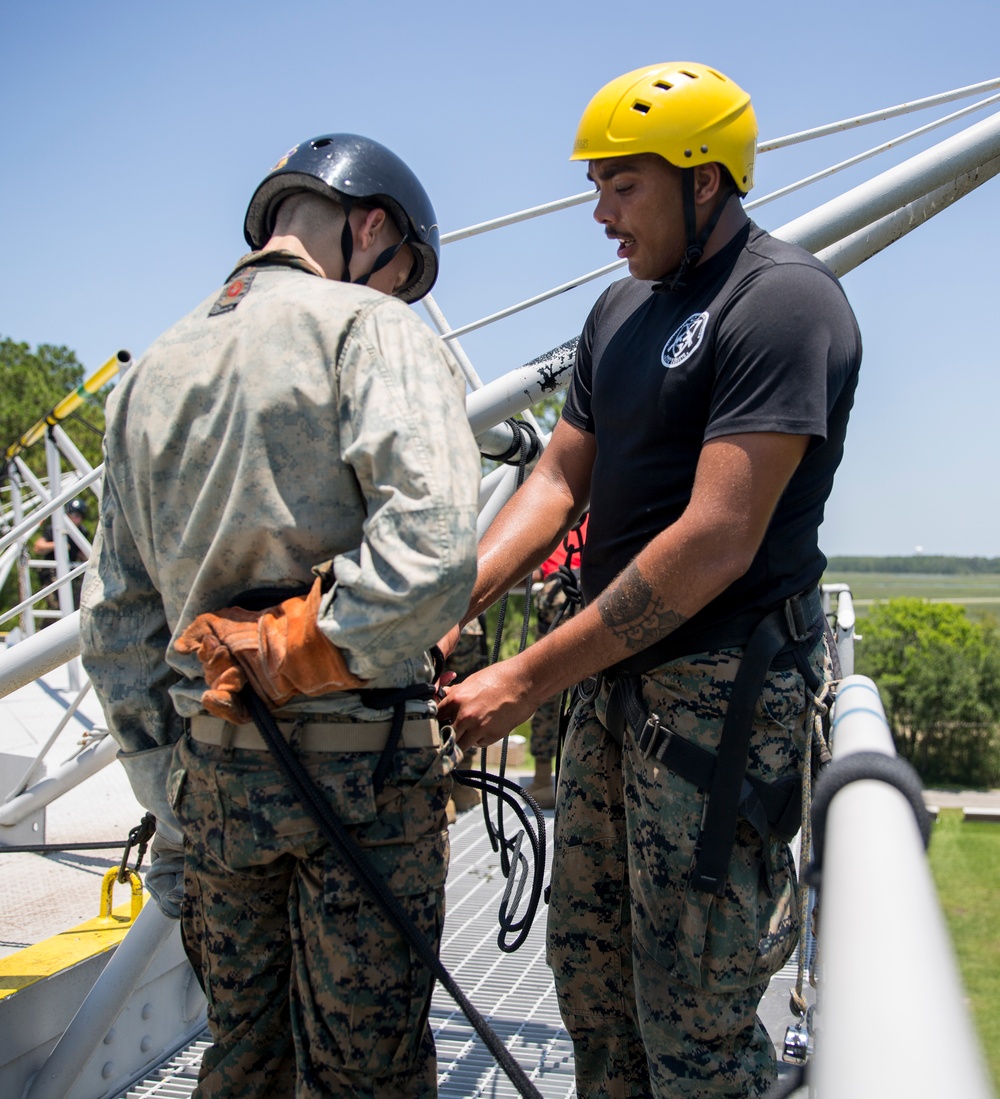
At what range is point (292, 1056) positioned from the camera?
2.08 m

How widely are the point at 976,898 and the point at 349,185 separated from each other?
63.9 ft

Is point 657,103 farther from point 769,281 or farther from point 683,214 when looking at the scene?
point 769,281

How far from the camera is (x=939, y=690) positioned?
32844 millimetres

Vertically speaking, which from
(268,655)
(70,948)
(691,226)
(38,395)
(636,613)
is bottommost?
(38,395)

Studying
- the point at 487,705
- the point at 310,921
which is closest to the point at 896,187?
the point at 487,705

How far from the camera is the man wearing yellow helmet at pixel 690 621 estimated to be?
2105 mm

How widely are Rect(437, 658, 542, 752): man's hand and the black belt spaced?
277 millimetres

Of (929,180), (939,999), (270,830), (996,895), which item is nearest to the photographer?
(939,999)

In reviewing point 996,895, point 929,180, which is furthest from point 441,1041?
point 996,895

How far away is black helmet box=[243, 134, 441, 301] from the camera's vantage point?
2.08 m

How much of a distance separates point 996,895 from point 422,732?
Result: 19461 millimetres

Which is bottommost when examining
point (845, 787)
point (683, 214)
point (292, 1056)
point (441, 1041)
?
point (441, 1041)

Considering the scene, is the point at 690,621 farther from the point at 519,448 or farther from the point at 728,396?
the point at 519,448

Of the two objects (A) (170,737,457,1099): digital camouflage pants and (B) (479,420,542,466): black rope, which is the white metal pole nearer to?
(B) (479,420,542,466): black rope
